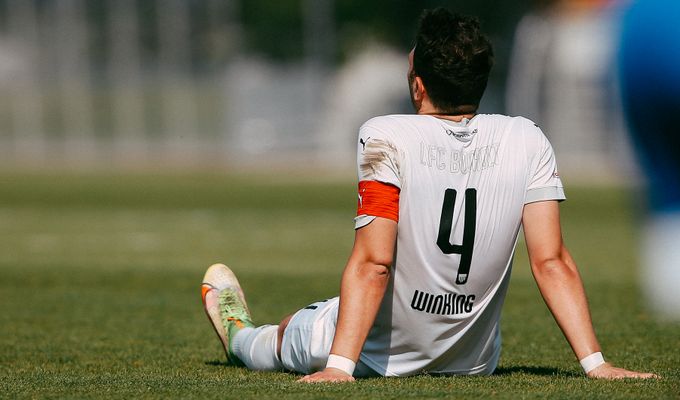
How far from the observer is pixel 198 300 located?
10.9 m

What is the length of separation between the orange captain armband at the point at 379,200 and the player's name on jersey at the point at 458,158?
205 mm

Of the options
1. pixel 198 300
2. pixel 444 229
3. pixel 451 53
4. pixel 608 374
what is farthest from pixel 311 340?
pixel 198 300

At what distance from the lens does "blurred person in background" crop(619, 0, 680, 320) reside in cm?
393

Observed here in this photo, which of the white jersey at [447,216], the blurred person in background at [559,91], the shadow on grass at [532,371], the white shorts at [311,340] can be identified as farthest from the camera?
the blurred person in background at [559,91]

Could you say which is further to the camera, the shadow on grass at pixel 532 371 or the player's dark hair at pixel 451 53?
the shadow on grass at pixel 532 371

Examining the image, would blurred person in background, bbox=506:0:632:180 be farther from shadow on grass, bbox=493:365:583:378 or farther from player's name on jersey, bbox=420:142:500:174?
player's name on jersey, bbox=420:142:500:174

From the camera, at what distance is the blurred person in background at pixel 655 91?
393 centimetres

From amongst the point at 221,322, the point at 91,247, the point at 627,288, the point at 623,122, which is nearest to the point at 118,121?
the point at 91,247

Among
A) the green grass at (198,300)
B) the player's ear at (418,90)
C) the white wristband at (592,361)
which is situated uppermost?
the player's ear at (418,90)

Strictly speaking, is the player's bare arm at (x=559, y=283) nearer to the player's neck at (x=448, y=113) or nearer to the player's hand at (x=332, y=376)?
the player's neck at (x=448, y=113)

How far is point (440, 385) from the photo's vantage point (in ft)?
17.8

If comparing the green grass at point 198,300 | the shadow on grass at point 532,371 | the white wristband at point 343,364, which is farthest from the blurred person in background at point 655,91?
the shadow on grass at point 532,371

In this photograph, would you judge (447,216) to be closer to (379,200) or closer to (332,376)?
(379,200)

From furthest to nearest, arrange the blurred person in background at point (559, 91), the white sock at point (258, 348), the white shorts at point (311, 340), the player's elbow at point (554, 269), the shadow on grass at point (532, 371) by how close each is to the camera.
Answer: the blurred person in background at point (559, 91)
the white sock at point (258, 348)
the shadow on grass at point (532, 371)
the white shorts at point (311, 340)
the player's elbow at point (554, 269)
